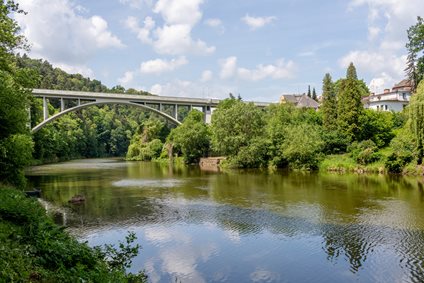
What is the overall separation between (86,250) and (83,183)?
23002 millimetres

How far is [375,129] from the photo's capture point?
4125 centimetres

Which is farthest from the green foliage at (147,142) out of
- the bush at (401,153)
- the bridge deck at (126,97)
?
the bush at (401,153)

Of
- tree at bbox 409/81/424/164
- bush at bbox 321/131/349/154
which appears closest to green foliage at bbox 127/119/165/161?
bush at bbox 321/131/349/154

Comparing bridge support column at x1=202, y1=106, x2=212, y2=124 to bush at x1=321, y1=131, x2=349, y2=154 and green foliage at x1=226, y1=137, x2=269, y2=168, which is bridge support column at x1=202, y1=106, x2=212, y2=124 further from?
bush at x1=321, y1=131, x2=349, y2=154

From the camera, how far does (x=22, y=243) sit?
7688 millimetres

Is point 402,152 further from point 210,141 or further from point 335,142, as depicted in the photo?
point 210,141

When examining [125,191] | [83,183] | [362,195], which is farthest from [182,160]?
[362,195]

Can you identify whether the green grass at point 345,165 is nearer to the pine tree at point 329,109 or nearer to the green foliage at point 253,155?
the pine tree at point 329,109

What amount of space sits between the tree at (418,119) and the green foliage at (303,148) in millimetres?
9428

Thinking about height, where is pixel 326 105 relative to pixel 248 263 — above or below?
above

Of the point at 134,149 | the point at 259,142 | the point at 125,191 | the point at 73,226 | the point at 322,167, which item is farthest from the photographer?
the point at 134,149

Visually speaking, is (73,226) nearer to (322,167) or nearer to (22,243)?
(22,243)

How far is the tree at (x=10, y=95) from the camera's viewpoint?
15055 millimetres

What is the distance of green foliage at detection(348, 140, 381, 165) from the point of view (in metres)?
36.1
